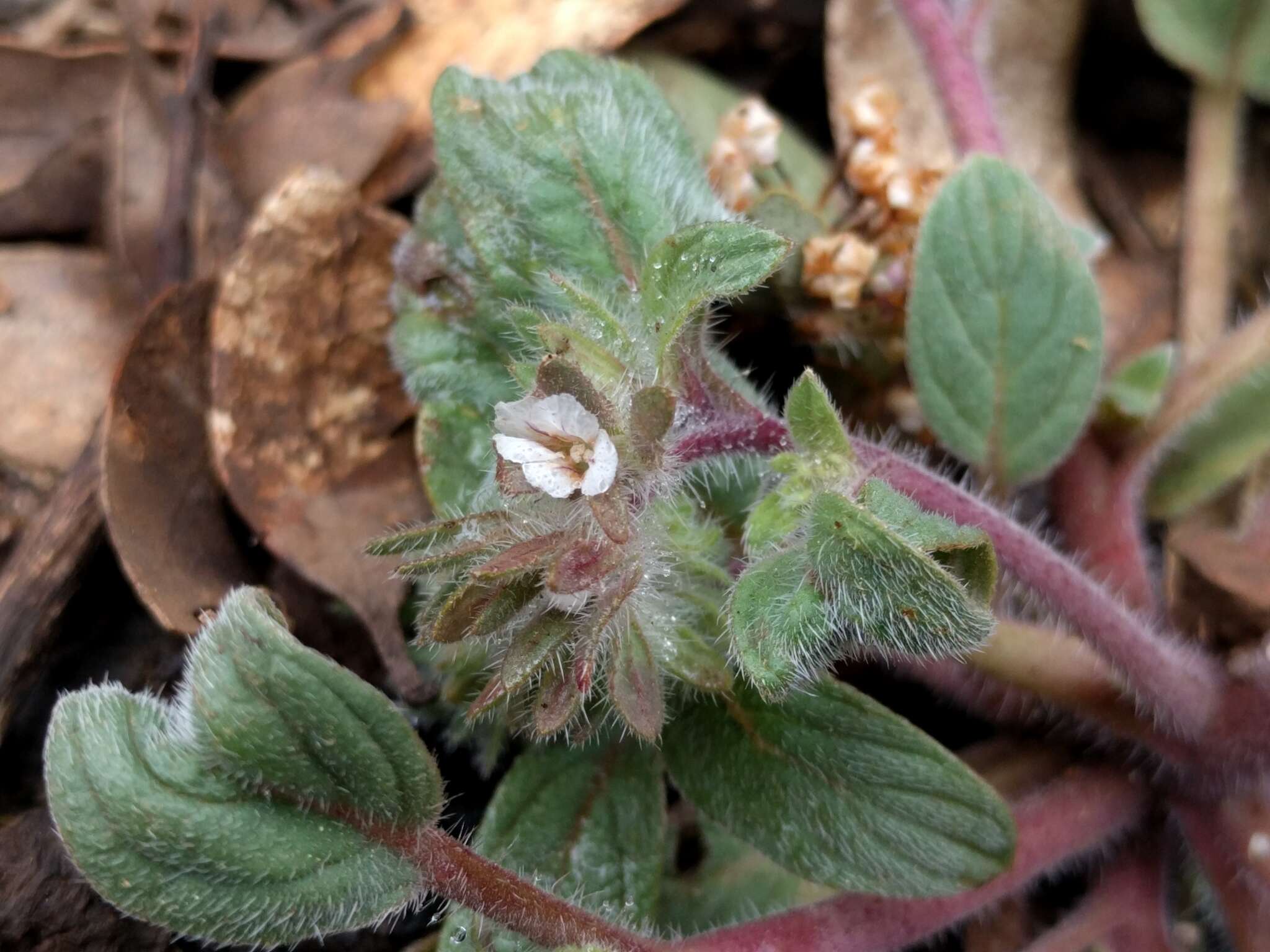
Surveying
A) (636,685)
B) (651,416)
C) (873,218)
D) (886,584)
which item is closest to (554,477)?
(651,416)

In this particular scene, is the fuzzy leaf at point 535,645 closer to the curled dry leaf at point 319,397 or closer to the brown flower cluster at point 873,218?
the curled dry leaf at point 319,397

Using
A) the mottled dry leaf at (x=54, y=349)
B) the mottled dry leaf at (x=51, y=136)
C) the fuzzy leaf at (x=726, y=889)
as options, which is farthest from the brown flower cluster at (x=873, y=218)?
the mottled dry leaf at (x=51, y=136)

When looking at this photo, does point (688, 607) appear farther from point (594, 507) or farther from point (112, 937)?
point (112, 937)

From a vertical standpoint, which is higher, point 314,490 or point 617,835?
point 314,490

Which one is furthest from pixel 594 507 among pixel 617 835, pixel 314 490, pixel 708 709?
pixel 314 490

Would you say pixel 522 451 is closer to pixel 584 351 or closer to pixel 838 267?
pixel 584 351
